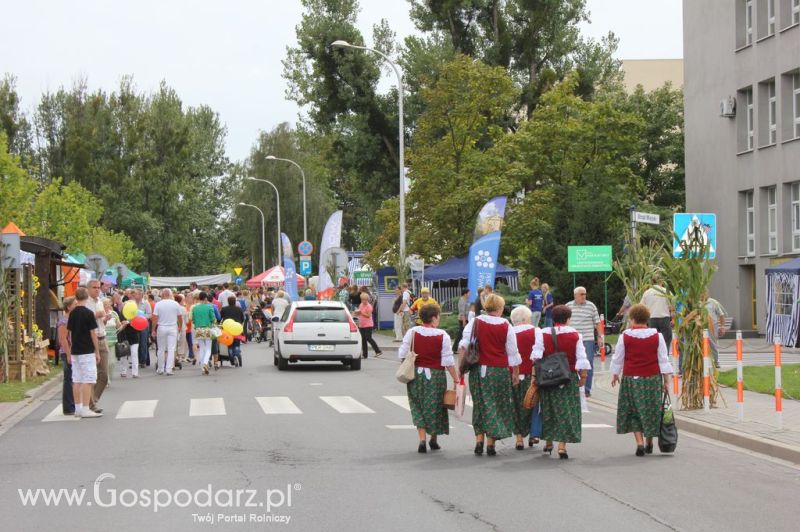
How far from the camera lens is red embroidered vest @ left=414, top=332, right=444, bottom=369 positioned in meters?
12.4

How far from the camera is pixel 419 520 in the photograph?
8562 millimetres

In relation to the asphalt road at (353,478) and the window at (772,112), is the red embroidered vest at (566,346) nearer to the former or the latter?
the asphalt road at (353,478)

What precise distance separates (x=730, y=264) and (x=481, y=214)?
42.4ft

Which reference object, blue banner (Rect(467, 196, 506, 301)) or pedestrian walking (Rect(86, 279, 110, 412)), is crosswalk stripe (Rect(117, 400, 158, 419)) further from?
→ blue banner (Rect(467, 196, 506, 301))

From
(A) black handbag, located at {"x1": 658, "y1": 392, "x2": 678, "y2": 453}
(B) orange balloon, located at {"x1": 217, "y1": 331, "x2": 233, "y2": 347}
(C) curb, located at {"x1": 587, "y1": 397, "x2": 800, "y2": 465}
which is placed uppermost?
(B) orange balloon, located at {"x1": 217, "y1": 331, "x2": 233, "y2": 347}

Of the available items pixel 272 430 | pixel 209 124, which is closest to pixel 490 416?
pixel 272 430

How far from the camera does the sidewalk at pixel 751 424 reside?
1262 centimetres

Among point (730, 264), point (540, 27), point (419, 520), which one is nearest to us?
point (419, 520)

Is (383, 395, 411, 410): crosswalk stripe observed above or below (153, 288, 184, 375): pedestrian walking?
below

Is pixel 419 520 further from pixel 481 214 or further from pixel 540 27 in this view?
pixel 540 27

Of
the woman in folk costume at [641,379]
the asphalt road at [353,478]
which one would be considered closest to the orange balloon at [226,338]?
the asphalt road at [353,478]

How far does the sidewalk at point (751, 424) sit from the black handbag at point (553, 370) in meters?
2.34

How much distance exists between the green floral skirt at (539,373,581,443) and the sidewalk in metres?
2.13

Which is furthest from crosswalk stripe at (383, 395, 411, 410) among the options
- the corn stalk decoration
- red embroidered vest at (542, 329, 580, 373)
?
red embroidered vest at (542, 329, 580, 373)
